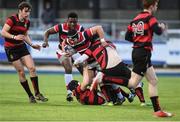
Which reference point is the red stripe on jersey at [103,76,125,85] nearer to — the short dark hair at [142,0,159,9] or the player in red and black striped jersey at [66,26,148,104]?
the player in red and black striped jersey at [66,26,148,104]

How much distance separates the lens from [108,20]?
35500mm

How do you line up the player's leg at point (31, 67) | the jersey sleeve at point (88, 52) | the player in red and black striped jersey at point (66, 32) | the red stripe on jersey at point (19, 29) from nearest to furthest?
the jersey sleeve at point (88, 52), the red stripe on jersey at point (19, 29), the player's leg at point (31, 67), the player in red and black striped jersey at point (66, 32)

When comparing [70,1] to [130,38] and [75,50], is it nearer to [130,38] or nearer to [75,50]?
[75,50]

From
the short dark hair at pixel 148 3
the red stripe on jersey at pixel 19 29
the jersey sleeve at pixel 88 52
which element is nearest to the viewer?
the short dark hair at pixel 148 3

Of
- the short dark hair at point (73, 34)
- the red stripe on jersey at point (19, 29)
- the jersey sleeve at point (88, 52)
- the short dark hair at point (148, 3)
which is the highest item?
the short dark hair at point (148, 3)

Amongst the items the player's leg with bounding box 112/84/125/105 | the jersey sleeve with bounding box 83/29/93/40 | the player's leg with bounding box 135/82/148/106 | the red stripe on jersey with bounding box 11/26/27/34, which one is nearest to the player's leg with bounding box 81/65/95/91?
the player's leg with bounding box 112/84/125/105

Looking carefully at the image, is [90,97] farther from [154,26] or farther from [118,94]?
[154,26]

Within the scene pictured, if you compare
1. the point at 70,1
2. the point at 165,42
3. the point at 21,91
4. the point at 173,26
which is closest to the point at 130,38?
the point at 21,91

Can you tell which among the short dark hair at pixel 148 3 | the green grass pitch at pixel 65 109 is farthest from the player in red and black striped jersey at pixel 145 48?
the green grass pitch at pixel 65 109

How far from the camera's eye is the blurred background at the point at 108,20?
31312 millimetres

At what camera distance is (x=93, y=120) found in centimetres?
1280

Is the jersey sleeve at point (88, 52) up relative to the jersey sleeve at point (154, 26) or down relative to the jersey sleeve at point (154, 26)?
down

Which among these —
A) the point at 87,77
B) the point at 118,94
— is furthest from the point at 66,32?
the point at 118,94

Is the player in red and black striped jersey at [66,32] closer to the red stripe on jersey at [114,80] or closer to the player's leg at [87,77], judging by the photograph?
the player's leg at [87,77]
